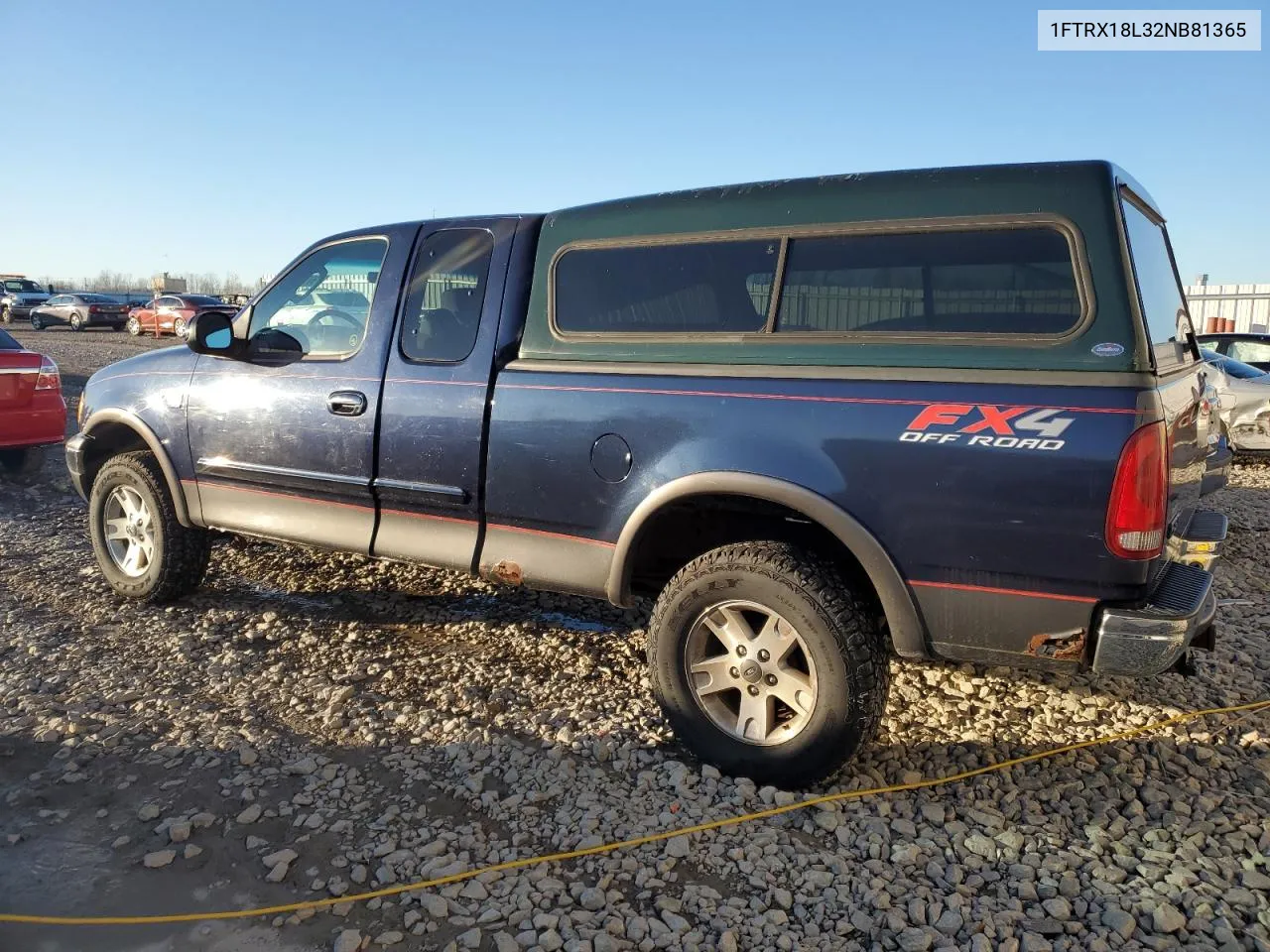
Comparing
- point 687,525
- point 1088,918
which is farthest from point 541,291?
point 1088,918

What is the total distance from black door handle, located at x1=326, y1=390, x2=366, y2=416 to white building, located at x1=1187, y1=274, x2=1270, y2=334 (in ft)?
71.4

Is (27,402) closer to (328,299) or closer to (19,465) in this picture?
(19,465)

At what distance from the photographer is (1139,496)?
2.58m

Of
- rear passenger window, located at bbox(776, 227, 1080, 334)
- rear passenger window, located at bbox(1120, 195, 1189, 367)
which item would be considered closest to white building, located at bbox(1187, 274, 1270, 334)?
rear passenger window, located at bbox(1120, 195, 1189, 367)

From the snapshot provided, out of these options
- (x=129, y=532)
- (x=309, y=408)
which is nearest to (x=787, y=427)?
(x=309, y=408)

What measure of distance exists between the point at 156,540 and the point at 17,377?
402 centimetres

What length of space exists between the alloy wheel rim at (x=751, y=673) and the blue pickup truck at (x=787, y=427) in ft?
0.04

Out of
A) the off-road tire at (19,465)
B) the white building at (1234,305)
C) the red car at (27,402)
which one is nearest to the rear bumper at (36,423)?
the red car at (27,402)

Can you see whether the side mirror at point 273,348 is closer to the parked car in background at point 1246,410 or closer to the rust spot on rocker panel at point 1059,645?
the rust spot on rocker panel at point 1059,645

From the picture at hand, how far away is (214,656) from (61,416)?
506 cm

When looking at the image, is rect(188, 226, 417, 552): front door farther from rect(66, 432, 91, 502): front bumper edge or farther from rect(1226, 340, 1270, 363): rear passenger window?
rect(1226, 340, 1270, 363): rear passenger window

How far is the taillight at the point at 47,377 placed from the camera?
789 cm

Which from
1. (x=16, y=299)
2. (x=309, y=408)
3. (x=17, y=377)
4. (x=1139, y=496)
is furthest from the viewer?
(x=16, y=299)

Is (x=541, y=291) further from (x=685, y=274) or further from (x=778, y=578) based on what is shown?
(x=778, y=578)
